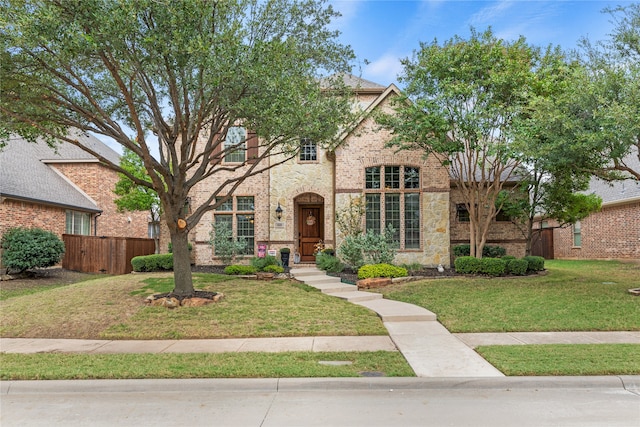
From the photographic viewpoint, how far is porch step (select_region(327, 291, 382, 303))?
38.0ft

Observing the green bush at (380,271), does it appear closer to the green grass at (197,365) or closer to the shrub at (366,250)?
the shrub at (366,250)

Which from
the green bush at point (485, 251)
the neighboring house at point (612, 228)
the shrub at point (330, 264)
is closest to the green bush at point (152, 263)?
the shrub at point (330, 264)

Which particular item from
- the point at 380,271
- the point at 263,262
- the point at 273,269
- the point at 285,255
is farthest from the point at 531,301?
the point at 285,255

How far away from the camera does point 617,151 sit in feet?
33.0

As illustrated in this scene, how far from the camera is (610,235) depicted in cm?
2166

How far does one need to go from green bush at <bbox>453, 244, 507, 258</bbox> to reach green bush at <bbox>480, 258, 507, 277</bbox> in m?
1.93

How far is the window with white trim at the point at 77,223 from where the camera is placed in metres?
20.5

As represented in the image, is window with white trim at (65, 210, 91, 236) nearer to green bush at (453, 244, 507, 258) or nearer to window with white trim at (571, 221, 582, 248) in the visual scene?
green bush at (453, 244, 507, 258)

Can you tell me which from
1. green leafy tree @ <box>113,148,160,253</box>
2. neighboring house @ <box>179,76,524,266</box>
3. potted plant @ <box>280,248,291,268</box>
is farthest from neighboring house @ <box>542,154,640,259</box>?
green leafy tree @ <box>113,148,160,253</box>

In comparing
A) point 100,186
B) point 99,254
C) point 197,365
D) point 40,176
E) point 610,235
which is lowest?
point 197,365

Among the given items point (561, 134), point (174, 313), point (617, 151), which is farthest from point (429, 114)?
point (174, 313)

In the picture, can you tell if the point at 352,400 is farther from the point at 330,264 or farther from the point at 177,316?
→ the point at 330,264

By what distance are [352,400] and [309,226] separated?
42.0 ft

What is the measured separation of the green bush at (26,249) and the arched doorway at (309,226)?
9.44 m
